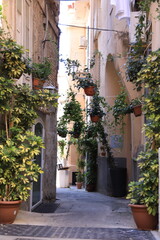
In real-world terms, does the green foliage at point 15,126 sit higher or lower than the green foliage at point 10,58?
lower

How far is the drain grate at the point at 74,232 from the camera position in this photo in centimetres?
676

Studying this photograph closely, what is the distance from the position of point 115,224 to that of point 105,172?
8.26 m

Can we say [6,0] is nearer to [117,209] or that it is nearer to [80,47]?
[117,209]

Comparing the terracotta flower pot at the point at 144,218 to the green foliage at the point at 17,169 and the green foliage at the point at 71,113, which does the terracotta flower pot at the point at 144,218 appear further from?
the green foliage at the point at 71,113

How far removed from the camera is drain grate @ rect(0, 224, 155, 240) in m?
6.76

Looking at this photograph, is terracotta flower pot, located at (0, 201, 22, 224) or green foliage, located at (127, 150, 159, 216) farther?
terracotta flower pot, located at (0, 201, 22, 224)

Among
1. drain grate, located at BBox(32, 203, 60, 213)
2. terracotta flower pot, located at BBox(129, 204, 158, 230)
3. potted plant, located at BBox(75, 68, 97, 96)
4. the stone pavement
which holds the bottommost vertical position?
drain grate, located at BBox(32, 203, 60, 213)

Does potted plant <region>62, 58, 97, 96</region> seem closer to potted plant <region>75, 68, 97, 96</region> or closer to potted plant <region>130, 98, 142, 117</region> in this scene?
potted plant <region>75, 68, 97, 96</region>

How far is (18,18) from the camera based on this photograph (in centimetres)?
953

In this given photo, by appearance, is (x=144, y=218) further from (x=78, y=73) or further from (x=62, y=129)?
(x=62, y=129)

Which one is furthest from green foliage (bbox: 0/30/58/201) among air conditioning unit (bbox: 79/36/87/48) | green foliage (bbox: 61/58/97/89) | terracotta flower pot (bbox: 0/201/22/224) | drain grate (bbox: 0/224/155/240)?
air conditioning unit (bbox: 79/36/87/48)

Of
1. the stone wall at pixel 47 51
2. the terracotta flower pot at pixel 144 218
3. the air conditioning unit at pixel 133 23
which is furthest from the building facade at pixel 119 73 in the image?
the terracotta flower pot at pixel 144 218

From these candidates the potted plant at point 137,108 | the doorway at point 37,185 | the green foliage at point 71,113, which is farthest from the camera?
the green foliage at point 71,113

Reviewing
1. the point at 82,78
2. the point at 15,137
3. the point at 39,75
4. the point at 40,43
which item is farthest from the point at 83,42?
the point at 15,137
